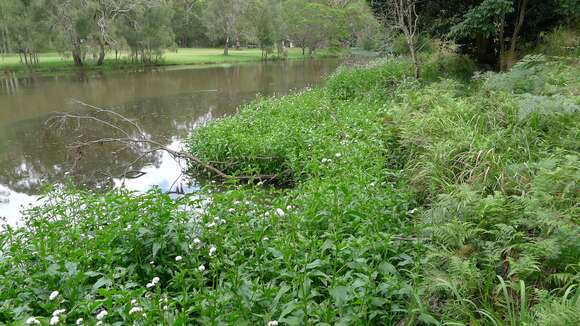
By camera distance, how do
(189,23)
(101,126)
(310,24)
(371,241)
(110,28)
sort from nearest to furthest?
(371,241) < (101,126) < (110,28) < (310,24) < (189,23)

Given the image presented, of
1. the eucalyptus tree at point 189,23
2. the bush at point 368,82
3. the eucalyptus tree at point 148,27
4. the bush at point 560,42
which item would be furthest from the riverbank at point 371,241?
the eucalyptus tree at point 189,23

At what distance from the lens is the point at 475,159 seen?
4.69 meters

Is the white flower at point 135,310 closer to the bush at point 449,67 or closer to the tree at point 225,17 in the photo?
the bush at point 449,67

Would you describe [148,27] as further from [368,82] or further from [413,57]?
[413,57]

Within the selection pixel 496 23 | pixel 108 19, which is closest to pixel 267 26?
pixel 108 19

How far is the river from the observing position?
8.95 metres

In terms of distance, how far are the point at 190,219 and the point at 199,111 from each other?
12633mm

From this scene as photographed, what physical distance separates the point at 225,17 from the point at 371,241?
53045 millimetres

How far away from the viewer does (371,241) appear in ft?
11.5

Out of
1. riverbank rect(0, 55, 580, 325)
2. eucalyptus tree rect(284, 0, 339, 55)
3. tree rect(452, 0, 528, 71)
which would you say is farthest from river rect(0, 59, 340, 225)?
eucalyptus tree rect(284, 0, 339, 55)

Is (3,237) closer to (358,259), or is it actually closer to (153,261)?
(153,261)

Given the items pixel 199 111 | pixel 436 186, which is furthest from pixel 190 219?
pixel 199 111

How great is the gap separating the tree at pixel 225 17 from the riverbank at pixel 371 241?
4797 centimetres

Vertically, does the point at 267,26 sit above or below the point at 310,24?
below
